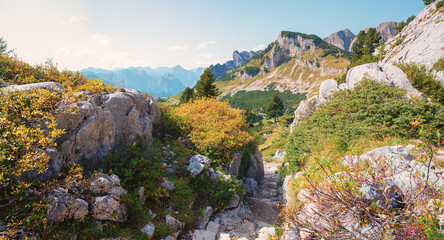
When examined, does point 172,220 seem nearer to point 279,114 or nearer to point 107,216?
point 107,216

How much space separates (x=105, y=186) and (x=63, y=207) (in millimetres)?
1117

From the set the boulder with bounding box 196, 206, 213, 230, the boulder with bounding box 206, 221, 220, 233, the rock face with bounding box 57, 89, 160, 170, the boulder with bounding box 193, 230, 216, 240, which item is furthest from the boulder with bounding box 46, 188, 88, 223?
the boulder with bounding box 206, 221, 220, 233

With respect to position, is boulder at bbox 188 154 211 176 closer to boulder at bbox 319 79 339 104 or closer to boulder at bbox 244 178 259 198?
boulder at bbox 244 178 259 198

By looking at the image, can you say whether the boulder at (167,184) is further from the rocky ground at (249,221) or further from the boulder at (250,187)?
the boulder at (250,187)

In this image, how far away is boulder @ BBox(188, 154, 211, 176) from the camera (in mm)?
9391

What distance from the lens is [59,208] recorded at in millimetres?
4434

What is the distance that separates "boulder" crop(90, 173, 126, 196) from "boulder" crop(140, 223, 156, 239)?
1.35m

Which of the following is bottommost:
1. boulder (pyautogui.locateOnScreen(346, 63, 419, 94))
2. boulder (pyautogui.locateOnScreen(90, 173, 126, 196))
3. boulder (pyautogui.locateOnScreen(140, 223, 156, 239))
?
boulder (pyautogui.locateOnScreen(140, 223, 156, 239))

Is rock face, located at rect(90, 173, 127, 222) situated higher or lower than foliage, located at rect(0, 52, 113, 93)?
lower

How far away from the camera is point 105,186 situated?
5.53 m

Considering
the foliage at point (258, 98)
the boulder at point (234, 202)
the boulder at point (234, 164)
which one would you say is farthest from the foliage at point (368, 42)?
the boulder at point (234, 202)

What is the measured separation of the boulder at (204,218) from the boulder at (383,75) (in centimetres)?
1868

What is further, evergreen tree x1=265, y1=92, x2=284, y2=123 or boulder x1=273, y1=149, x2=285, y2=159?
evergreen tree x1=265, y1=92, x2=284, y2=123

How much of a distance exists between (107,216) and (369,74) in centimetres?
2690
